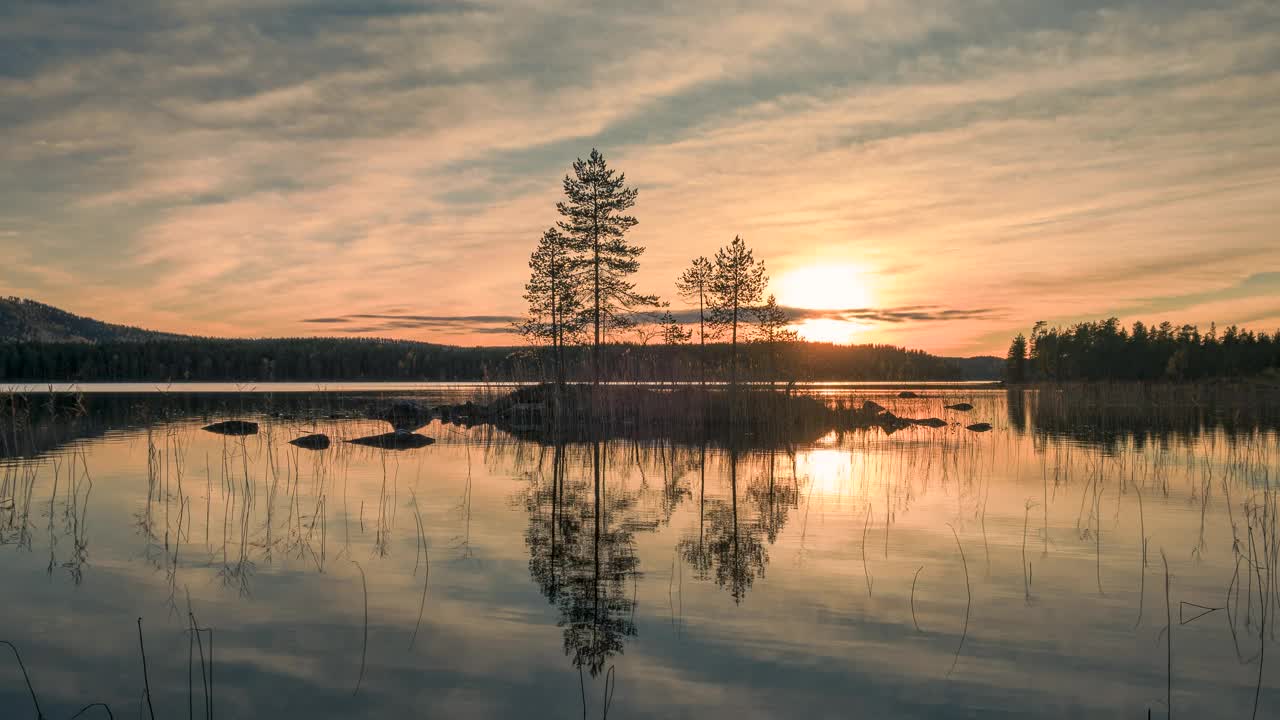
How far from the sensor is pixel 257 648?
6.42 metres

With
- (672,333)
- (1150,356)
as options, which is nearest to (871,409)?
(672,333)

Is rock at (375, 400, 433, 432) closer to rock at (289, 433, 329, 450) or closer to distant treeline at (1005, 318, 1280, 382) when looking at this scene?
rock at (289, 433, 329, 450)

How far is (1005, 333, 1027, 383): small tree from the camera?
427 ft

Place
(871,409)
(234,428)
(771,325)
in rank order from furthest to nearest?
(771,325), (871,409), (234,428)

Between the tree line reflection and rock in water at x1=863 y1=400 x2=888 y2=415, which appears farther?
rock in water at x1=863 y1=400 x2=888 y2=415

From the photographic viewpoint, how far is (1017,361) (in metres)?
131

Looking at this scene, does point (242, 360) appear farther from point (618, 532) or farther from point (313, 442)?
point (618, 532)

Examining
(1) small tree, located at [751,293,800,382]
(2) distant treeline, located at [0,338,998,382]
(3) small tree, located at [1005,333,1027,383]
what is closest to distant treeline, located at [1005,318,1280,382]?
(3) small tree, located at [1005,333,1027,383]

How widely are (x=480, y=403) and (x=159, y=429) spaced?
16.4 meters

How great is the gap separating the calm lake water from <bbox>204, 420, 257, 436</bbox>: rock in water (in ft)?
37.0

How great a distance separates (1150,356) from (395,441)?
12075 cm

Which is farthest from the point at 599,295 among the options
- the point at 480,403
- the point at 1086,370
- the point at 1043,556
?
the point at 1086,370

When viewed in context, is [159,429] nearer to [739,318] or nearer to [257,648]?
[257,648]

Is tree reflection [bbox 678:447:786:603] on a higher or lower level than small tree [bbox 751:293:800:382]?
lower
